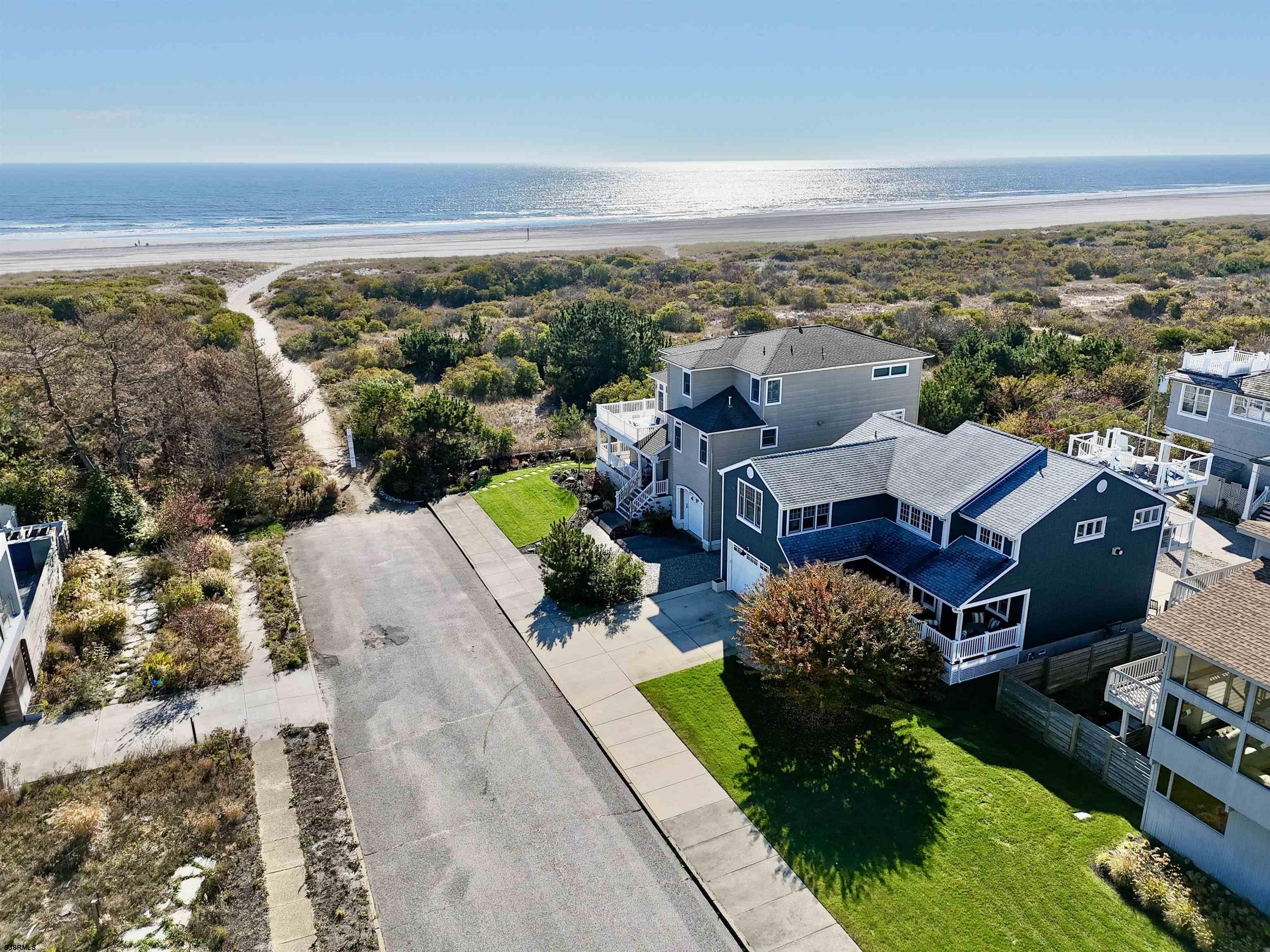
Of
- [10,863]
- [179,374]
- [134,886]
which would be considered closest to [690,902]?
[134,886]

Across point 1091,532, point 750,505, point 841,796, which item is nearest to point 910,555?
point 1091,532

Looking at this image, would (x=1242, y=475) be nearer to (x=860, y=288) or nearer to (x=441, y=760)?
(x=441, y=760)

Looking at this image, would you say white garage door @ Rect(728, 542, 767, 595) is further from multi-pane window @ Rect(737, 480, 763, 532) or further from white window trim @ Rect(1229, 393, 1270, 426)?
white window trim @ Rect(1229, 393, 1270, 426)

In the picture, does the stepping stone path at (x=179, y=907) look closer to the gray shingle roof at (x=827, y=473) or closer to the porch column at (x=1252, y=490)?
the gray shingle roof at (x=827, y=473)

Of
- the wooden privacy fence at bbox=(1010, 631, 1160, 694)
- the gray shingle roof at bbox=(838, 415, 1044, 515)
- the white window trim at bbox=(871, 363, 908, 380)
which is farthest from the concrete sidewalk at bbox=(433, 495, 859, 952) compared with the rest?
the white window trim at bbox=(871, 363, 908, 380)

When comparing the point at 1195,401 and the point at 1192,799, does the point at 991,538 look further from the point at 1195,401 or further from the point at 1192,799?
the point at 1195,401

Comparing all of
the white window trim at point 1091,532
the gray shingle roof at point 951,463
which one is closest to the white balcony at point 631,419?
the gray shingle roof at point 951,463
